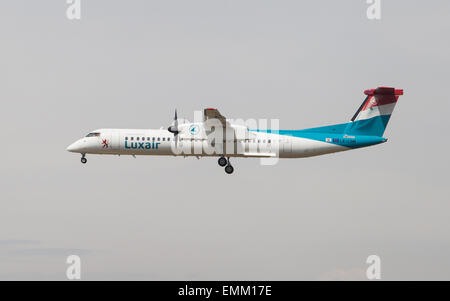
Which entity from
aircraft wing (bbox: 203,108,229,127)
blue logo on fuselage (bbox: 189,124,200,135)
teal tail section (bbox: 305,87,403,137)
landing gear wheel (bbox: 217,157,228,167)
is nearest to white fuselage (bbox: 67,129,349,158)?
blue logo on fuselage (bbox: 189,124,200,135)

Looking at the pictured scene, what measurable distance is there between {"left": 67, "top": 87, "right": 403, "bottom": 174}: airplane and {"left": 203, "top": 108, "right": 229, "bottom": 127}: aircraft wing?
0.20ft

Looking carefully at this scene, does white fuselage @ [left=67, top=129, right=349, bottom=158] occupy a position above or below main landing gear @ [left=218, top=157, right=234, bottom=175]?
above

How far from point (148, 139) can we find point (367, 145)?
11732mm

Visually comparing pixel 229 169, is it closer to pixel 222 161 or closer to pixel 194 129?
pixel 222 161

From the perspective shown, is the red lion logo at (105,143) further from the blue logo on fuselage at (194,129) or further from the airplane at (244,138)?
the blue logo on fuselage at (194,129)

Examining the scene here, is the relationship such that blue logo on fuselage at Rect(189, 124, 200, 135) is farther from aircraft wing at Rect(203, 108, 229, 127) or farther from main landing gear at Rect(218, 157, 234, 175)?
main landing gear at Rect(218, 157, 234, 175)

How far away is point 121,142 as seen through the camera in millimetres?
34875

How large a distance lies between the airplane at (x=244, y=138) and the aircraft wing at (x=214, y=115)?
0.06 m

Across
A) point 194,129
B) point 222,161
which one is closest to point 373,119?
point 222,161

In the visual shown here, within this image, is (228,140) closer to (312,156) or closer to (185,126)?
(185,126)

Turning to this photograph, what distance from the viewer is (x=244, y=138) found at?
34.5 meters

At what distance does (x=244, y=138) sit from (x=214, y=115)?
6.96 ft

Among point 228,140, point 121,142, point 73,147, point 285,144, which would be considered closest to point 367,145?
point 285,144

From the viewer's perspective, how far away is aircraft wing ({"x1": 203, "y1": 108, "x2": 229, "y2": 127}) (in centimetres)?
3331
